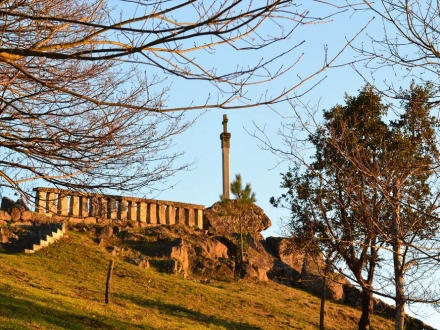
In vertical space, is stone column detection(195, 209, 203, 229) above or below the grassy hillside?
above

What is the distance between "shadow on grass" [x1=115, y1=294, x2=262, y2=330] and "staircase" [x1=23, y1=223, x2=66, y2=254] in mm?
5257

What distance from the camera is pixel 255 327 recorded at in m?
24.9

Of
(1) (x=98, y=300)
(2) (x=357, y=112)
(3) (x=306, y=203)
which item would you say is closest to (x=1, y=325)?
(1) (x=98, y=300)

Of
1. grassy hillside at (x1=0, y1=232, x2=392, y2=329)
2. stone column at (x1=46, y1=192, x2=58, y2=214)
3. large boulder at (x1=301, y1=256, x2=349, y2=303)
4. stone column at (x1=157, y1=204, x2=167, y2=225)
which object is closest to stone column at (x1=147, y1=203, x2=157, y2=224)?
stone column at (x1=157, y1=204, x2=167, y2=225)

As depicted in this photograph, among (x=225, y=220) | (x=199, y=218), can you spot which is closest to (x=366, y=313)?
(x=199, y=218)

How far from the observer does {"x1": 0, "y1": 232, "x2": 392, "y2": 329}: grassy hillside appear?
67.8ft

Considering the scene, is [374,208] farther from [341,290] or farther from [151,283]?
[341,290]

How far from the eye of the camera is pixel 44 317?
776 inches

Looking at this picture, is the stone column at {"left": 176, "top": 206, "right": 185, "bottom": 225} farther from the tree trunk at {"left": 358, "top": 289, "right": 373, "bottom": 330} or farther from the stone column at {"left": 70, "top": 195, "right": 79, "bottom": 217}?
the tree trunk at {"left": 358, "top": 289, "right": 373, "bottom": 330}

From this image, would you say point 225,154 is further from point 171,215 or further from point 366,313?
point 366,313

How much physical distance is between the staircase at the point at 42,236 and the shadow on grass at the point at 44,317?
23.0 ft

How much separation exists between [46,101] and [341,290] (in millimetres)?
26281

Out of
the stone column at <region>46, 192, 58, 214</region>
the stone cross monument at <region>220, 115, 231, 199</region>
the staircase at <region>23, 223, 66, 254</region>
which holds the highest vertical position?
the stone cross monument at <region>220, 115, 231, 199</region>

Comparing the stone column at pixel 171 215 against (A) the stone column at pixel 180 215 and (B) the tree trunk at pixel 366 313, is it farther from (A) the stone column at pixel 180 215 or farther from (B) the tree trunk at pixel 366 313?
(B) the tree trunk at pixel 366 313
